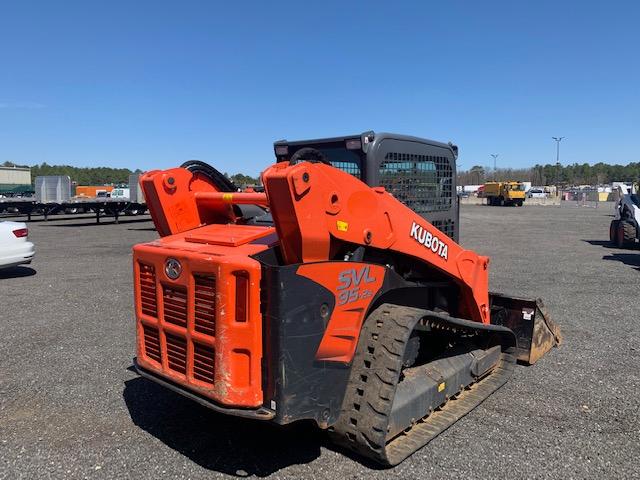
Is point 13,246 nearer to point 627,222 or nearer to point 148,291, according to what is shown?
point 148,291

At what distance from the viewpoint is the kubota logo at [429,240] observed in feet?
11.9

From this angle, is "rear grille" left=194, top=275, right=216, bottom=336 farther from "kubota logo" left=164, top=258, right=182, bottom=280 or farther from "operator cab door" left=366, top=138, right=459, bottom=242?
"operator cab door" left=366, top=138, right=459, bottom=242

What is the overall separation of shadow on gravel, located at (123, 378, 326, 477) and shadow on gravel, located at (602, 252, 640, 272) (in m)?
11.0

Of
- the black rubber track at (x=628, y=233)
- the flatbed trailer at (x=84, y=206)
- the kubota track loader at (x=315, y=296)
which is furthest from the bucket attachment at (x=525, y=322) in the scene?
the flatbed trailer at (x=84, y=206)

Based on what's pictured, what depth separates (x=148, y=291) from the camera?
11.5 feet

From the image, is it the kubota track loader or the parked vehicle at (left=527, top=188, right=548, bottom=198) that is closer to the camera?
the kubota track loader

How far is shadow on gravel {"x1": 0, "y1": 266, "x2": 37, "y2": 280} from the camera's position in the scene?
1088cm

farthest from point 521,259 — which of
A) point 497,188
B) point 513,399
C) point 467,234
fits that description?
point 497,188

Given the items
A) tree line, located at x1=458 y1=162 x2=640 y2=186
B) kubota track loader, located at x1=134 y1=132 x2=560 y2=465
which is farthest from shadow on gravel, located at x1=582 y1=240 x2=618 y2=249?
tree line, located at x1=458 y1=162 x2=640 y2=186

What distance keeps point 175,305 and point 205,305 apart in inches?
12.7

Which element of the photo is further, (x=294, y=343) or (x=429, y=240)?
(x=429, y=240)

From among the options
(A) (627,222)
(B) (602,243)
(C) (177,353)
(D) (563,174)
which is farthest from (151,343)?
(D) (563,174)

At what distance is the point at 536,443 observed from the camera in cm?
365

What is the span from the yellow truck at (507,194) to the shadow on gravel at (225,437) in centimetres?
5279
